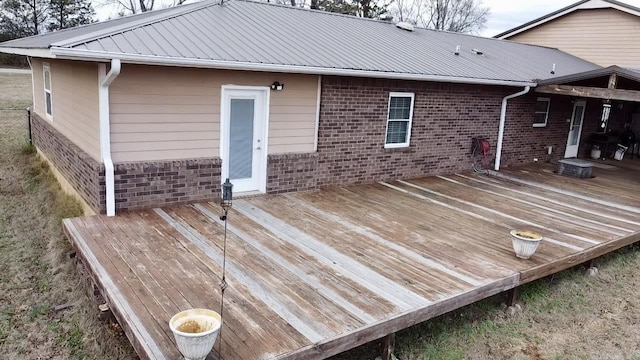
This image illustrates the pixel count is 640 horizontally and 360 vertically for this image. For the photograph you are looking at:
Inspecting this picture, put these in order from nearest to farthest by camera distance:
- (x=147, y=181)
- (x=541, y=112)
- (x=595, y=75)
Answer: (x=147, y=181) → (x=595, y=75) → (x=541, y=112)

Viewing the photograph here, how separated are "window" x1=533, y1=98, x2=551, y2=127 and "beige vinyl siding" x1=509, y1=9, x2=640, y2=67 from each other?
14.1 feet

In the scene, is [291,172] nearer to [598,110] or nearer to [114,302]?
[114,302]

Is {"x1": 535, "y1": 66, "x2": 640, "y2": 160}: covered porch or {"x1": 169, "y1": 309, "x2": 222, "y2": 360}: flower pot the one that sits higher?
A: {"x1": 535, "y1": 66, "x2": 640, "y2": 160}: covered porch

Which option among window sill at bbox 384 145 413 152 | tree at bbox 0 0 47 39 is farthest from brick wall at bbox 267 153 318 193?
tree at bbox 0 0 47 39

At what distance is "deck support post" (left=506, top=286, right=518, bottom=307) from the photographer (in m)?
5.76

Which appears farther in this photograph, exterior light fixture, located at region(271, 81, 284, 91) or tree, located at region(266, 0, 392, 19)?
tree, located at region(266, 0, 392, 19)

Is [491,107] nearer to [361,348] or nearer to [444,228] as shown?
[444,228]

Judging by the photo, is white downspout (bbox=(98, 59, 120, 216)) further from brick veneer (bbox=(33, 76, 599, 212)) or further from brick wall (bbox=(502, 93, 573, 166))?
brick wall (bbox=(502, 93, 573, 166))

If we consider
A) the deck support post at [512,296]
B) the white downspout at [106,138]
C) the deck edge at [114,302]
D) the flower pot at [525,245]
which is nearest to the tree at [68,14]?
the white downspout at [106,138]

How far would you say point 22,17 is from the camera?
118 ft

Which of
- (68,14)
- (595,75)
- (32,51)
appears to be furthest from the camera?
(68,14)

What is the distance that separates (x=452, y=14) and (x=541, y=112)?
3236 cm

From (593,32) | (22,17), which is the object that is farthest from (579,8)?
(22,17)

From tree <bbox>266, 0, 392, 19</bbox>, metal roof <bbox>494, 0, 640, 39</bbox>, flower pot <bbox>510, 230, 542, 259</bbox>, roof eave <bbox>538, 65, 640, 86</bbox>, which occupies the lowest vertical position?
flower pot <bbox>510, 230, 542, 259</bbox>
